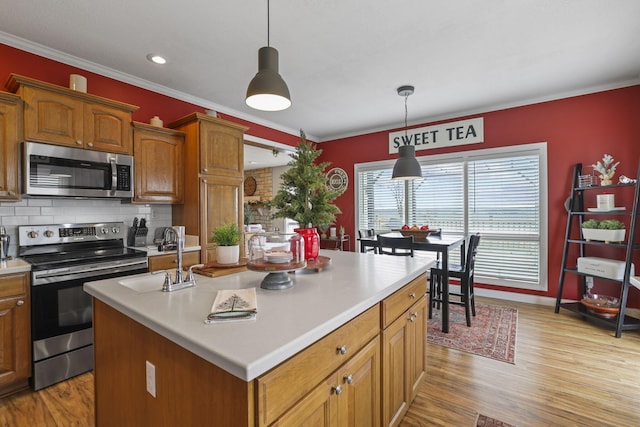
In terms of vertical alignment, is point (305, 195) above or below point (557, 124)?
below

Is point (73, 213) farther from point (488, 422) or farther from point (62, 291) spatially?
point (488, 422)

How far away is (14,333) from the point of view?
6.81 feet

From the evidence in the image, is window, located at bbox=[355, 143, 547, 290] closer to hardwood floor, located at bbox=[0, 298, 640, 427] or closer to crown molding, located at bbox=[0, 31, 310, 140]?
hardwood floor, located at bbox=[0, 298, 640, 427]

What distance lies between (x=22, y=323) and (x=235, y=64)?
8.76 ft

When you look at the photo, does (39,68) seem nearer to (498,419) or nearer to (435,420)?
(435,420)

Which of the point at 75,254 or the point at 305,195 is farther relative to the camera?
the point at 75,254

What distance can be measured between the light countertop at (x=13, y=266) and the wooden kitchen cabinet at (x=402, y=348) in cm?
243

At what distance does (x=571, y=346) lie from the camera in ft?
8.95

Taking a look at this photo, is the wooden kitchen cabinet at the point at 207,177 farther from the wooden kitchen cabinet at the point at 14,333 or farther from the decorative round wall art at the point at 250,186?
the decorative round wall art at the point at 250,186

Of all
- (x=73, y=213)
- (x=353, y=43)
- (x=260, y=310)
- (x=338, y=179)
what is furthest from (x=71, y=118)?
(x=338, y=179)

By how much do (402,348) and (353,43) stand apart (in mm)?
2385

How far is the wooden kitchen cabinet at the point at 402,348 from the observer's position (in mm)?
1488

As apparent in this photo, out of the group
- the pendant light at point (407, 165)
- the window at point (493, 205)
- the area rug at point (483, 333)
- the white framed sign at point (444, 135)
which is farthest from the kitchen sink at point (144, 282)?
the window at point (493, 205)

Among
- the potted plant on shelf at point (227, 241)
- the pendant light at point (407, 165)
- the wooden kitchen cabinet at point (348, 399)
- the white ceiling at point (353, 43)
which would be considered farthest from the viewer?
the pendant light at point (407, 165)
